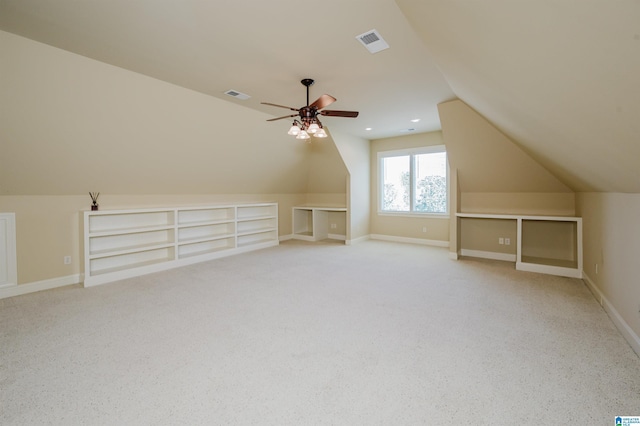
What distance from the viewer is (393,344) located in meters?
2.33

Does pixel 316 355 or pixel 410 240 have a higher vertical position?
pixel 410 240

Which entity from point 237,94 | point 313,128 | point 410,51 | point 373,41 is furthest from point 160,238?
point 410,51

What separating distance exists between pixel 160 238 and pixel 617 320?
635 cm

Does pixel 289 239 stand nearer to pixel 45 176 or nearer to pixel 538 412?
pixel 45 176

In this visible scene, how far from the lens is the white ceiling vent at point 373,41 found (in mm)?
2562

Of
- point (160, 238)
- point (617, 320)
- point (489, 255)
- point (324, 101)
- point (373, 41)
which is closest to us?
point (617, 320)

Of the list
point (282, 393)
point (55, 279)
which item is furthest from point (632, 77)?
point (55, 279)

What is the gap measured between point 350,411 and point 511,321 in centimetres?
205

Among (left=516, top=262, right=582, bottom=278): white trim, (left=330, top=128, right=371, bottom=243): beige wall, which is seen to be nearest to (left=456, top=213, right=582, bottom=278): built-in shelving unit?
(left=516, top=262, right=582, bottom=278): white trim

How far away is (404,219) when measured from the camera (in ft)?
23.1

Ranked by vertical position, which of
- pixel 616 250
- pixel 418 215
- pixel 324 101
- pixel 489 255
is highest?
pixel 324 101

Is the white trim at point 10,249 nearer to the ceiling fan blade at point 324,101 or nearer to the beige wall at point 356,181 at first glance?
the ceiling fan blade at point 324,101

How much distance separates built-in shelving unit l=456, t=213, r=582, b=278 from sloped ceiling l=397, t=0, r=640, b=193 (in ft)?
6.46

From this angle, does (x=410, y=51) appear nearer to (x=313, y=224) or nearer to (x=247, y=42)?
(x=247, y=42)
